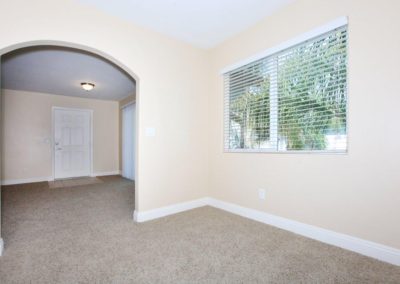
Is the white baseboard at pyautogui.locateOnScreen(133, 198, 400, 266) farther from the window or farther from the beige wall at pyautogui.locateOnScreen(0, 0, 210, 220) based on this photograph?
the window

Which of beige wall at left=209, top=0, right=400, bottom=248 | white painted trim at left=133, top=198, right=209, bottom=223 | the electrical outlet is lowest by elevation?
white painted trim at left=133, top=198, right=209, bottom=223

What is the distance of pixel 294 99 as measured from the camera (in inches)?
93.0

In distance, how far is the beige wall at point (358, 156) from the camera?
67.3 inches

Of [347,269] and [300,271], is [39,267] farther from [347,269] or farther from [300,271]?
[347,269]

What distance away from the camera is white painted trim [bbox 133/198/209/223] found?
270 centimetres

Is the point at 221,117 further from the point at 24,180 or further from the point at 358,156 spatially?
the point at 24,180

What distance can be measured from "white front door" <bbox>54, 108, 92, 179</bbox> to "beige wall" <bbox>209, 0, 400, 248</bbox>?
5.71 meters

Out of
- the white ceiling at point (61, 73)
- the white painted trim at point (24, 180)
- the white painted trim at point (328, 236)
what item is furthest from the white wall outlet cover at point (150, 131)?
the white painted trim at point (24, 180)

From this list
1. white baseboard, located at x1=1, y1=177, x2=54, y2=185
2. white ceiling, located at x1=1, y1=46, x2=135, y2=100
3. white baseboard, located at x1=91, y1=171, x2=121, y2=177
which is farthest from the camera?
white baseboard, located at x1=91, y1=171, x2=121, y2=177

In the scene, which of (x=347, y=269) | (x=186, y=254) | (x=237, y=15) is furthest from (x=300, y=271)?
(x=237, y=15)

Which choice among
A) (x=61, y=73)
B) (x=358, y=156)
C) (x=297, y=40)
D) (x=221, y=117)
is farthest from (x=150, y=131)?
(x=61, y=73)

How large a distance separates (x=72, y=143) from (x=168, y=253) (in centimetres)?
551

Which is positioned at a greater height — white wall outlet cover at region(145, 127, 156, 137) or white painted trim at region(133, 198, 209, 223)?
white wall outlet cover at region(145, 127, 156, 137)

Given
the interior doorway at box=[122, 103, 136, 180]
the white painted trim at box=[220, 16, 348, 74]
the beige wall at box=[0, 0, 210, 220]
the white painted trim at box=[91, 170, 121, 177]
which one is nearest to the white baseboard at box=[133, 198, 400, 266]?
the beige wall at box=[0, 0, 210, 220]
